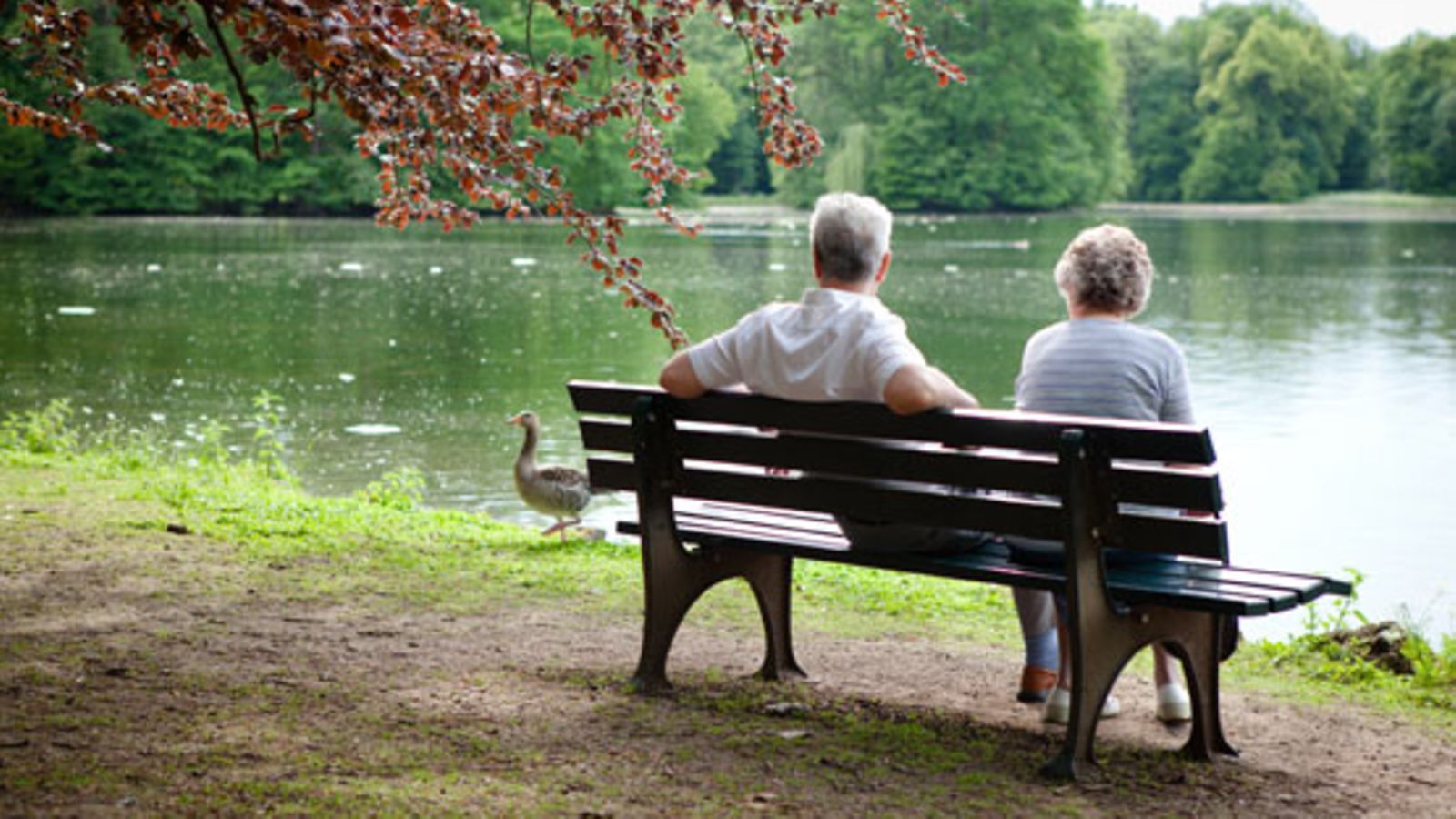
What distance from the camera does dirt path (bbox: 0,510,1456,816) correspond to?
408 cm

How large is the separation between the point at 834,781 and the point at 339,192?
6824cm

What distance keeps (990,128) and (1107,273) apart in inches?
3400

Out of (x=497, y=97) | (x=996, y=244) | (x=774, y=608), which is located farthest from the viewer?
(x=996, y=244)

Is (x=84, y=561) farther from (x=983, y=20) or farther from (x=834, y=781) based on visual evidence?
(x=983, y=20)

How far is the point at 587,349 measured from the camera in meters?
22.9

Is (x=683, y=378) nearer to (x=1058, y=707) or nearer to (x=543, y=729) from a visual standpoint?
(x=543, y=729)

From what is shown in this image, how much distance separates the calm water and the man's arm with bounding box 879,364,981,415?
4500 millimetres

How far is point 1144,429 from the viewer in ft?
13.6

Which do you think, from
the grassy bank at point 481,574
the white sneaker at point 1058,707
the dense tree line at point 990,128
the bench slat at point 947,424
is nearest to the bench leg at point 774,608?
the bench slat at point 947,424

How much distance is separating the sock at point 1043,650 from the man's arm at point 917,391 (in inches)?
43.1

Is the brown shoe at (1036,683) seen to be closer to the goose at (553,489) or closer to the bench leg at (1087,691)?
the bench leg at (1087,691)

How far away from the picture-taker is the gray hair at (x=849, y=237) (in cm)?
478

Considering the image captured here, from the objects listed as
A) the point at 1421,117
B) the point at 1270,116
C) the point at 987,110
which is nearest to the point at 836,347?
the point at 987,110

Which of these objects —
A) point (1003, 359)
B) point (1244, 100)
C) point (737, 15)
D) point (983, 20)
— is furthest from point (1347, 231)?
point (737, 15)
